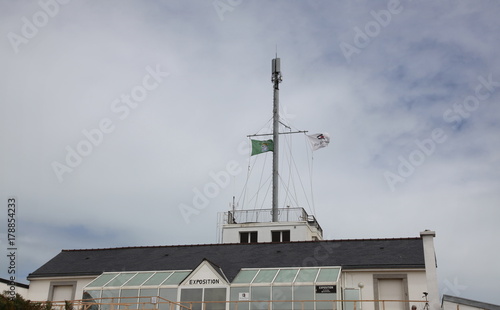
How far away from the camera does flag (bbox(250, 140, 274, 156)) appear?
161 feet

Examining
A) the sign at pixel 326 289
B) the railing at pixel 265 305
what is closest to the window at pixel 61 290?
the railing at pixel 265 305

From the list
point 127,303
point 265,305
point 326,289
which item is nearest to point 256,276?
point 265,305

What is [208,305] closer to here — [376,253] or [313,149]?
[376,253]

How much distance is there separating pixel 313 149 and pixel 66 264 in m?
20.2

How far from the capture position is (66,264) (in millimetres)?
40156

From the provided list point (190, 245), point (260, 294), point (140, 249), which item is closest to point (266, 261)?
point (260, 294)

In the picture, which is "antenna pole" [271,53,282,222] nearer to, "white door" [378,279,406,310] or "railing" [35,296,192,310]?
"white door" [378,279,406,310]

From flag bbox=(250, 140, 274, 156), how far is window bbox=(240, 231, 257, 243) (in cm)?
729

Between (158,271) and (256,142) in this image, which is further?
(256,142)

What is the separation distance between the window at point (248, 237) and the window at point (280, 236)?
1420 millimetres

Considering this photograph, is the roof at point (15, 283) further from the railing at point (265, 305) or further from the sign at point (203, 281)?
the sign at point (203, 281)

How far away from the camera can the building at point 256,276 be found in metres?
32.8

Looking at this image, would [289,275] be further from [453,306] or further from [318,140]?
[318,140]

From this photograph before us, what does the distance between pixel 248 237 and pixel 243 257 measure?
6.52 meters
